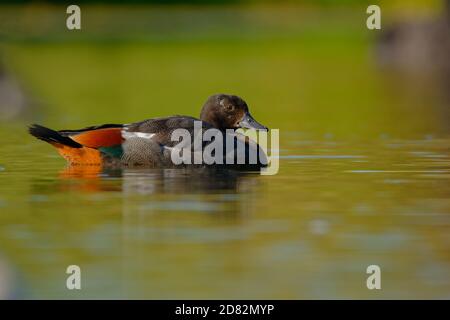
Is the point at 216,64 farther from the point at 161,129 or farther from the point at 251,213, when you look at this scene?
the point at 251,213

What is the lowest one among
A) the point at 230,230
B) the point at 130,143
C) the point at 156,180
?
the point at 230,230

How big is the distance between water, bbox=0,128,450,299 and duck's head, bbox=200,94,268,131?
2.06 ft

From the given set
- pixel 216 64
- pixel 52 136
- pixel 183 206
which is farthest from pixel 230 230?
pixel 216 64

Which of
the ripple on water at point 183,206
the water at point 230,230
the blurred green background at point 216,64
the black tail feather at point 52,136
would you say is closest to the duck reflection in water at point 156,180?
the water at point 230,230

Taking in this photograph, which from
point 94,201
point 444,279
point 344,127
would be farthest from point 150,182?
point 344,127

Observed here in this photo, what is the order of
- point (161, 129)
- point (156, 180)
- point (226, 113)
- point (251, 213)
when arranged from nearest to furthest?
point (251, 213), point (156, 180), point (161, 129), point (226, 113)

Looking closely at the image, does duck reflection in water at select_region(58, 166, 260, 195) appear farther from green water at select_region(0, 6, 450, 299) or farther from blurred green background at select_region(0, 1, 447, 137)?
blurred green background at select_region(0, 1, 447, 137)

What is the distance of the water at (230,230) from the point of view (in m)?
7.91

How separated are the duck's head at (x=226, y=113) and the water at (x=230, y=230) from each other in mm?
A: 627

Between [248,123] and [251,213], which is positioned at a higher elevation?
[248,123]

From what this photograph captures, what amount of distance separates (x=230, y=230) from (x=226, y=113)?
386 centimetres

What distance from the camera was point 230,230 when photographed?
9586mm

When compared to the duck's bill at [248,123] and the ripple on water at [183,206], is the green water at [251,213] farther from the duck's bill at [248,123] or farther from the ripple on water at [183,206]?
the duck's bill at [248,123]

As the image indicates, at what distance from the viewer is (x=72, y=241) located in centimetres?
913
